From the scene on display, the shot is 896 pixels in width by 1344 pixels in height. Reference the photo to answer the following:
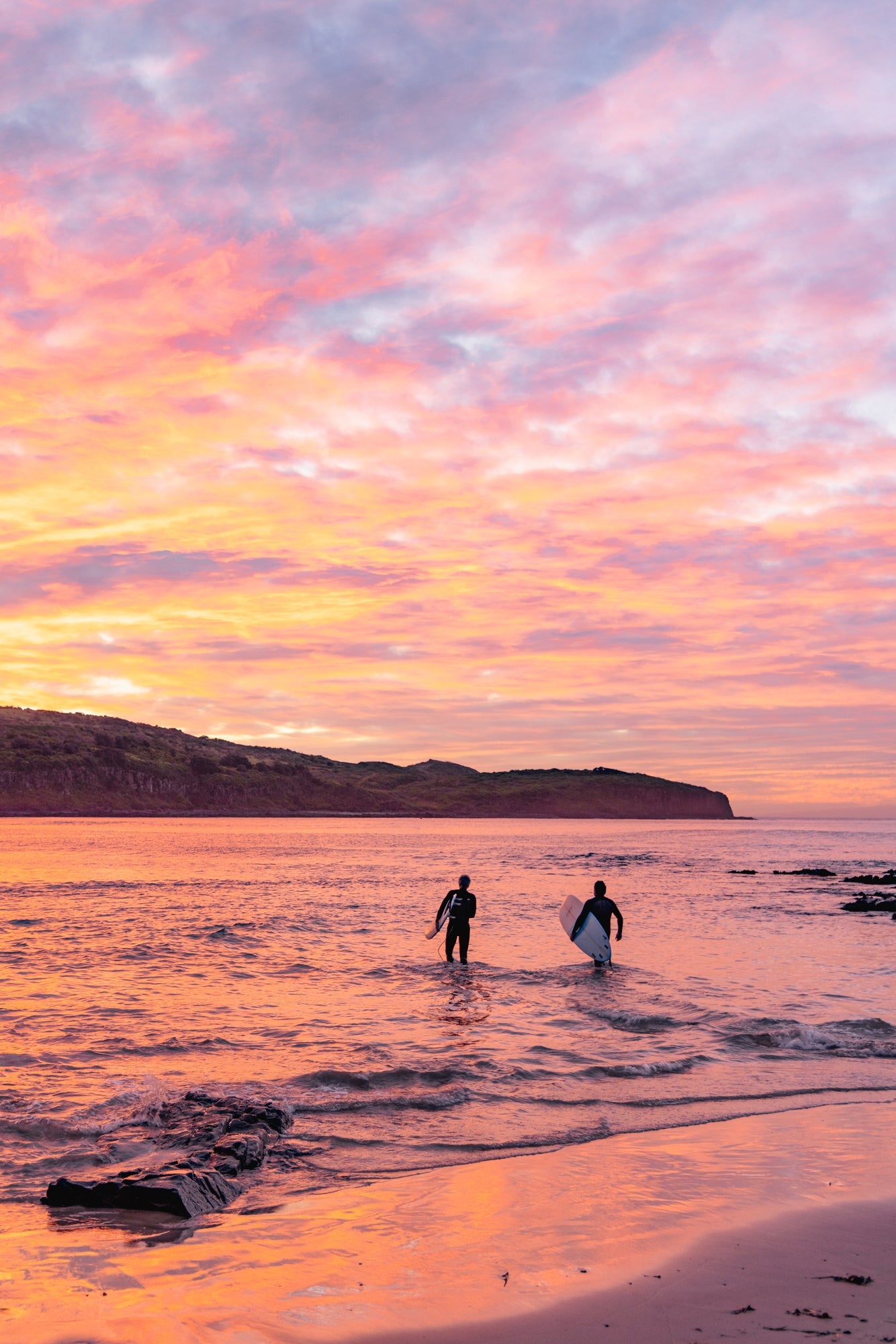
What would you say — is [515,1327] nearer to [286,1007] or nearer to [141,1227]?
[141,1227]

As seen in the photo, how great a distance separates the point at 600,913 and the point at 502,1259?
14761mm

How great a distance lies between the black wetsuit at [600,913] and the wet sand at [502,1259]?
39.0 feet

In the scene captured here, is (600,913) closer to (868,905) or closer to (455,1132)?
(455,1132)

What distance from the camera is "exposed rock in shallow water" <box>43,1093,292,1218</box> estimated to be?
23.1 ft

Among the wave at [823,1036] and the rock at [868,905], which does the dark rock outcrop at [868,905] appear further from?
the wave at [823,1036]

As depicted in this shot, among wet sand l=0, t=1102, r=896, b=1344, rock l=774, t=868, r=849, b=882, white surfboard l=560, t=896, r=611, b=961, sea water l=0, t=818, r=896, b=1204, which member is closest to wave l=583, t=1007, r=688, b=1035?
sea water l=0, t=818, r=896, b=1204

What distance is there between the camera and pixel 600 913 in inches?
805

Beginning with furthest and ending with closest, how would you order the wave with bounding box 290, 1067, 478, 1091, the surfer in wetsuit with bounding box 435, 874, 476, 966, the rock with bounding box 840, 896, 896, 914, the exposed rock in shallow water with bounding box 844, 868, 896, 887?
the exposed rock in shallow water with bounding box 844, 868, 896, 887
the rock with bounding box 840, 896, 896, 914
the surfer in wetsuit with bounding box 435, 874, 476, 966
the wave with bounding box 290, 1067, 478, 1091

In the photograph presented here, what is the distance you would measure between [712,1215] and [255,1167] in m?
3.72

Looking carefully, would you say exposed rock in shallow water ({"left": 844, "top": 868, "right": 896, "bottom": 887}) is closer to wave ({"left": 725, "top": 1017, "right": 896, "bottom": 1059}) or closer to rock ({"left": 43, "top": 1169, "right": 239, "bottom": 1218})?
wave ({"left": 725, "top": 1017, "right": 896, "bottom": 1059})

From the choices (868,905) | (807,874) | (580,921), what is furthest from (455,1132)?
(807,874)

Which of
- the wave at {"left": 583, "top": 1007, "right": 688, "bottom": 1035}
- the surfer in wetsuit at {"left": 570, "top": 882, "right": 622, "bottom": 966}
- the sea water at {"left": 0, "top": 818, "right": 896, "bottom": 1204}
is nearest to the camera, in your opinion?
the sea water at {"left": 0, "top": 818, "right": 896, "bottom": 1204}

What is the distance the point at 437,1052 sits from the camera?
12.3 m

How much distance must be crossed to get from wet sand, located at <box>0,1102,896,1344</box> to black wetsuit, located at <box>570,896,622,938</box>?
1187 centimetres
